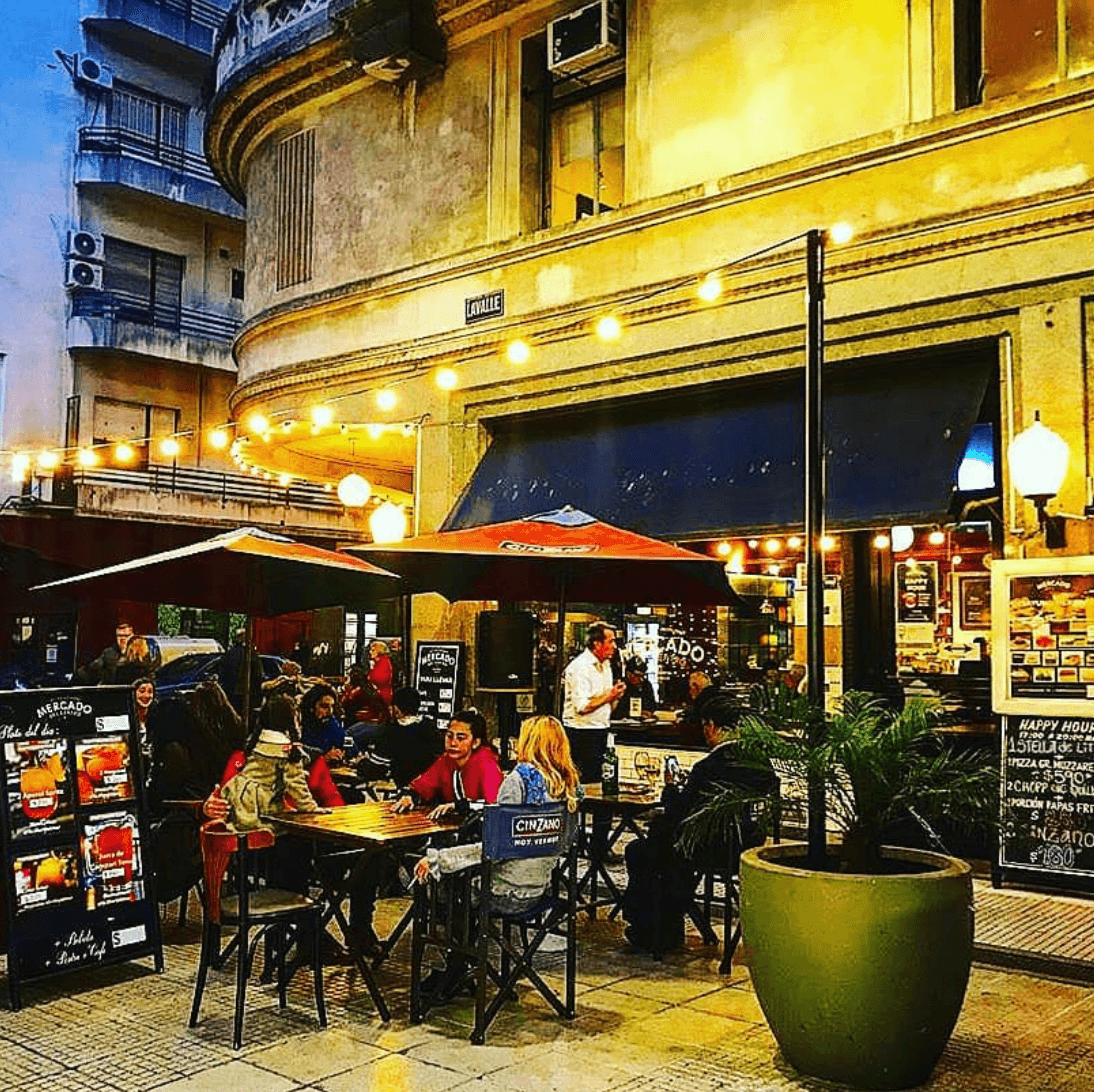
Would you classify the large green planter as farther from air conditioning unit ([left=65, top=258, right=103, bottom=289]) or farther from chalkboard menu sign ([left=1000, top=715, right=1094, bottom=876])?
air conditioning unit ([left=65, top=258, right=103, bottom=289])

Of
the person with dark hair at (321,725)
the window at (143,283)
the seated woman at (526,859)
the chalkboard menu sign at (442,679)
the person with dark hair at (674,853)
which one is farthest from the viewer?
the window at (143,283)

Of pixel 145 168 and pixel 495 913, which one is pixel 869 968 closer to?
pixel 495 913

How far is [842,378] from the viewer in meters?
9.82

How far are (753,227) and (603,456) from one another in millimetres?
2468

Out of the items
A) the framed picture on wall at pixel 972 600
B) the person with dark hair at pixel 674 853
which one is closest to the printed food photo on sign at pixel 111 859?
the person with dark hair at pixel 674 853

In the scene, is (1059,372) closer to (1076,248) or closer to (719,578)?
(1076,248)

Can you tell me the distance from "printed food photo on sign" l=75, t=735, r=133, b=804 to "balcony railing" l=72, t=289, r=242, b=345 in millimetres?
19653

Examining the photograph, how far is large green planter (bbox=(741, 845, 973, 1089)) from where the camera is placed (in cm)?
486

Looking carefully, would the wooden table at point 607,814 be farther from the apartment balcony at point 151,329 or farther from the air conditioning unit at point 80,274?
the air conditioning unit at point 80,274

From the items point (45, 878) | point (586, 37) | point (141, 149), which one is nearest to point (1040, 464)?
point (586, 37)

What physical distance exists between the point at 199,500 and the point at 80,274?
547 centimetres

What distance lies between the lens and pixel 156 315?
27.0m

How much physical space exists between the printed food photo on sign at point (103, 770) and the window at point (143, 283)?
836 inches

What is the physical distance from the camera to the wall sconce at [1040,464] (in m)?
7.95
